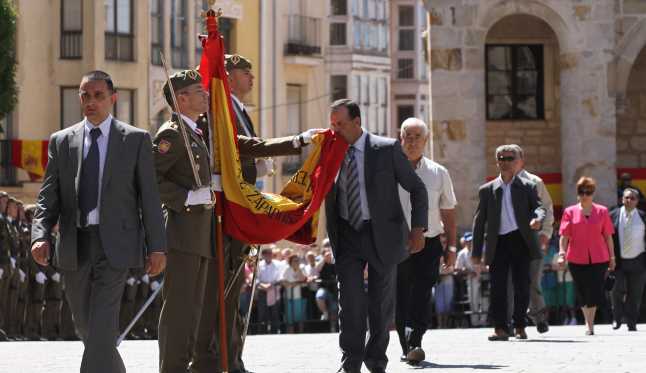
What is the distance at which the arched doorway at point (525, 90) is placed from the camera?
3422 cm

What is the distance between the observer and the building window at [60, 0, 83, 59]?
50.4 meters

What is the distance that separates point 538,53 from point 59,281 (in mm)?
10292

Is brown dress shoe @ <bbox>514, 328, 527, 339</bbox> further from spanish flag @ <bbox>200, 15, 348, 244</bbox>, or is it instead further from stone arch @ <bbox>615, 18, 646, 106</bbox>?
stone arch @ <bbox>615, 18, 646, 106</bbox>

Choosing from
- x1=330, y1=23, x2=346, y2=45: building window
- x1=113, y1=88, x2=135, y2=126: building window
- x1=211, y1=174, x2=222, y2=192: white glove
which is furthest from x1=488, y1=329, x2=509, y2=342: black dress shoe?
x1=330, y1=23, x2=346, y2=45: building window

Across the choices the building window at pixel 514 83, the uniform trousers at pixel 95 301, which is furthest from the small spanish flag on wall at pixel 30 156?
the uniform trousers at pixel 95 301

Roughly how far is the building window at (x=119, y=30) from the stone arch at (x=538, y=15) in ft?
69.2

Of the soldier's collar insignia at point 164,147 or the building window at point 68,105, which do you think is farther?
the building window at point 68,105

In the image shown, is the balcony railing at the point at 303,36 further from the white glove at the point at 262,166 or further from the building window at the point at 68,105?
the white glove at the point at 262,166

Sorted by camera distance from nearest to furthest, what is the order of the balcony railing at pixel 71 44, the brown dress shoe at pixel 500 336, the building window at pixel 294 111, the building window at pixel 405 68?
the brown dress shoe at pixel 500 336 < the balcony railing at pixel 71 44 < the building window at pixel 294 111 < the building window at pixel 405 68

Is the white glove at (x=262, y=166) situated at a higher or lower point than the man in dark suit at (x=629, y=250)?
higher

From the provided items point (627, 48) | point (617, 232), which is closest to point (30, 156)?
point (627, 48)

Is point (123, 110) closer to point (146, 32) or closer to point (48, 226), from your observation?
point (146, 32)

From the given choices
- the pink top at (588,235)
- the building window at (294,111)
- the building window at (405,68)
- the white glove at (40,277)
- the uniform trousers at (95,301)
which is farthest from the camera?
the building window at (405,68)

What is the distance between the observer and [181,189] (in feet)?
43.6
